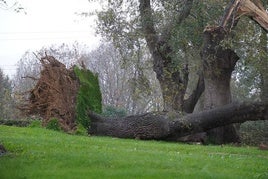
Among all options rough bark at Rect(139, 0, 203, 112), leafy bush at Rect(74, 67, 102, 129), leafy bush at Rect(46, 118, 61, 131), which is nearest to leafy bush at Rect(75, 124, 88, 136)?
leafy bush at Rect(74, 67, 102, 129)

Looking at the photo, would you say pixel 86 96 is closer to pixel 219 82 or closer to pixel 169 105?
pixel 169 105

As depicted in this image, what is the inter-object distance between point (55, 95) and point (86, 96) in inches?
83.2

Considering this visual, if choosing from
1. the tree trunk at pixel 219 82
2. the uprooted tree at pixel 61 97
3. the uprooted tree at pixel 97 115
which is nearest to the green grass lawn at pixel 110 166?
the uprooted tree at pixel 97 115

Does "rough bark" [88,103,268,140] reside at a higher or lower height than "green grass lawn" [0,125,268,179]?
higher

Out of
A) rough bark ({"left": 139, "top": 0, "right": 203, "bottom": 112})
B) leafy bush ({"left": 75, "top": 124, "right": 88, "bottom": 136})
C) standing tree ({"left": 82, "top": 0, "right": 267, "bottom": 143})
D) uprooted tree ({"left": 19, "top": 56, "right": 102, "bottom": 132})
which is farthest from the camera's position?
uprooted tree ({"left": 19, "top": 56, "right": 102, "bottom": 132})

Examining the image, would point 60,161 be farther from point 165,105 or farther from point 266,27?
point 165,105

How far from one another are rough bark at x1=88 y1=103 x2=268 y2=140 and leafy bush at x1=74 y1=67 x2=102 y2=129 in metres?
1.34

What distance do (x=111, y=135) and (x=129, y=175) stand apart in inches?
606

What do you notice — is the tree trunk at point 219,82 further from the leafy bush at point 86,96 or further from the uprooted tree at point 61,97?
the uprooted tree at point 61,97

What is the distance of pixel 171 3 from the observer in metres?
22.3

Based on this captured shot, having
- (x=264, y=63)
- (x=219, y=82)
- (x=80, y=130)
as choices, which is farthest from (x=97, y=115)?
(x=264, y=63)

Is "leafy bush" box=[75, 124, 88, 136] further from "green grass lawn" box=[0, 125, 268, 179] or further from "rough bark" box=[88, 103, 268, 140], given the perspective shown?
"green grass lawn" box=[0, 125, 268, 179]

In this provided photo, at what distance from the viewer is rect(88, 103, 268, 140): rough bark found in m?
22.6

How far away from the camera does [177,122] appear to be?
23.1m
